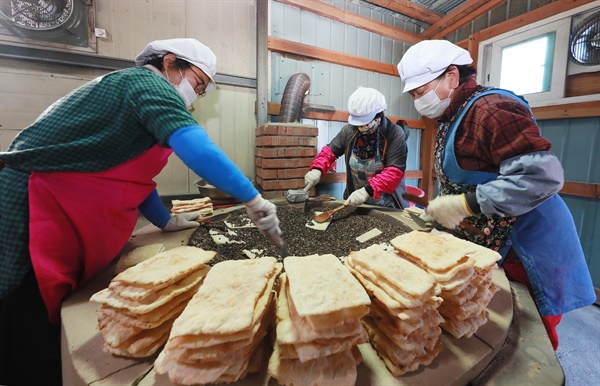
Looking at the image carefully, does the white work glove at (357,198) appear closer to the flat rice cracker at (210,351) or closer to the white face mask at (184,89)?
the white face mask at (184,89)

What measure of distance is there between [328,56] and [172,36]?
8.08 feet

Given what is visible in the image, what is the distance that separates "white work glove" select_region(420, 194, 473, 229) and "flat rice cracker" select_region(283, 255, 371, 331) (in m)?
0.91

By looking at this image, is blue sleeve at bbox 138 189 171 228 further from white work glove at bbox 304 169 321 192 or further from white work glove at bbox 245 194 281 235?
white work glove at bbox 304 169 321 192

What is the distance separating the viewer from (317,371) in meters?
0.73

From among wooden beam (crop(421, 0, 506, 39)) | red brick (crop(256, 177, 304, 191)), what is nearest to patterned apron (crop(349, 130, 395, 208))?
red brick (crop(256, 177, 304, 191))

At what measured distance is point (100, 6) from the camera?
10.2 feet

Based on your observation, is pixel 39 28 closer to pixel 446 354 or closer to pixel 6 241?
pixel 6 241

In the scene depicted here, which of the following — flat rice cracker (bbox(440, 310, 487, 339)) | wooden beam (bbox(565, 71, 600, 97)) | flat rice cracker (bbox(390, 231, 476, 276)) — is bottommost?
flat rice cracker (bbox(440, 310, 487, 339))

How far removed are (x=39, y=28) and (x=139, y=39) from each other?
96cm

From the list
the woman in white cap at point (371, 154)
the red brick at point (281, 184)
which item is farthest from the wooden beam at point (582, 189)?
the red brick at point (281, 184)

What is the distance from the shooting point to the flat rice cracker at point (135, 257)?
1.34 m

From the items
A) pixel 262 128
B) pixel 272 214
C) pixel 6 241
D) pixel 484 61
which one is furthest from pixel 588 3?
pixel 6 241

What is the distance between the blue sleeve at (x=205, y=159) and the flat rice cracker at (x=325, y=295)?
1.80 ft

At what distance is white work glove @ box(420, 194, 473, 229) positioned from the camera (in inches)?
56.0
